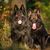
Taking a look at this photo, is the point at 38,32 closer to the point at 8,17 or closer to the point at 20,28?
the point at 20,28

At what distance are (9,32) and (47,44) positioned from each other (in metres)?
0.57

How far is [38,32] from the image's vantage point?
22.3ft

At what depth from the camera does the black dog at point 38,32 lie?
267 inches

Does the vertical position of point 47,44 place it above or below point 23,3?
below

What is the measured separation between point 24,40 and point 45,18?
435 millimetres

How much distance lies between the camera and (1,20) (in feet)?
22.4

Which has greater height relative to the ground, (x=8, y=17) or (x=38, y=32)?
(x=8, y=17)

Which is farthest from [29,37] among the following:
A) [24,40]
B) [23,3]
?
[23,3]

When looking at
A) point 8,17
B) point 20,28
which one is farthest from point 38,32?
point 8,17

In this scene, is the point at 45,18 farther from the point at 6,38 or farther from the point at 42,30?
the point at 6,38

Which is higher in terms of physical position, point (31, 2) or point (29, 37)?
point (31, 2)

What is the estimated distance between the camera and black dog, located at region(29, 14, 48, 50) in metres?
6.78

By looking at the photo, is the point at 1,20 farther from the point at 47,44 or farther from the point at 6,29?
the point at 47,44

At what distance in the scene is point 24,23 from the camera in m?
6.75
